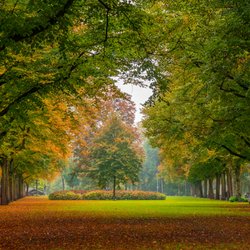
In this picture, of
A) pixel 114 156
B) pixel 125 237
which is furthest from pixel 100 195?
pixel 125 237

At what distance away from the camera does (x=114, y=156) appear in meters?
54.7

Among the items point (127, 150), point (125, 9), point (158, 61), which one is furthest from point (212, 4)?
point (127, 150)

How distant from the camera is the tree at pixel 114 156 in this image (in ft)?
178

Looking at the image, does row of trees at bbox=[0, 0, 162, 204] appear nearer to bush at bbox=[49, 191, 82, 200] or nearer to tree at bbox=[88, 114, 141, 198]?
tree at bbox=[88, 114, 141, 198]

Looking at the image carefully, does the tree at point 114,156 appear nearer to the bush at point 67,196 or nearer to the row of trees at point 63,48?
the bush at point 67,196

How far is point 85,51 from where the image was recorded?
15742 mm

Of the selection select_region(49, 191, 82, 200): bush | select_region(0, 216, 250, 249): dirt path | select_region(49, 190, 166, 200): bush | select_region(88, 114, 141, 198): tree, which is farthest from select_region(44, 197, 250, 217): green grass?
select_region(49, 191, 82, 200): bush

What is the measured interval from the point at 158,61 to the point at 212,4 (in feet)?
11.7

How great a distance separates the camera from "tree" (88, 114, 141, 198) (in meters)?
54.2

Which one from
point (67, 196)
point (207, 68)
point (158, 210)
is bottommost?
point (158, 210)

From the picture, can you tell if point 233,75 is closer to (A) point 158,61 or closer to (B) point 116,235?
(A) point 158,61

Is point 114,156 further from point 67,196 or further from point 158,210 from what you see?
point 158,210

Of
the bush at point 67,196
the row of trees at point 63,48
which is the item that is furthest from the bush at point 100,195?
the row of trees at point 63,48

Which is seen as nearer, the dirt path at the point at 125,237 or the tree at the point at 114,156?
the dirt path at the point at 125,237
